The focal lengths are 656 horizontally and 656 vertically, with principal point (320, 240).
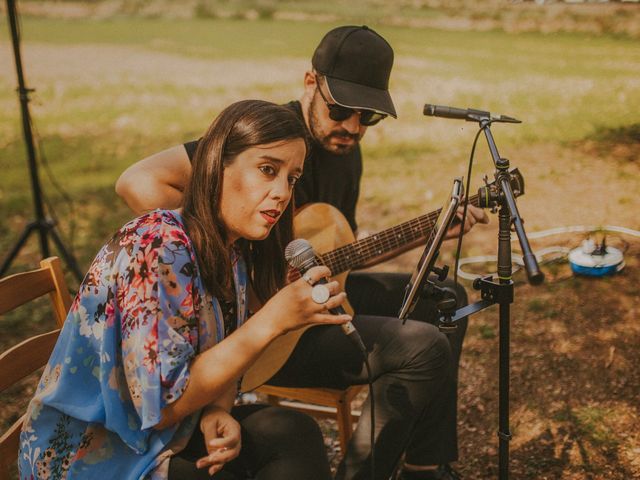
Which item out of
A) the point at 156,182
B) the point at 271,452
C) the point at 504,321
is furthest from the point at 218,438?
the point at 156,182

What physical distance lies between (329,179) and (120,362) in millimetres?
1687

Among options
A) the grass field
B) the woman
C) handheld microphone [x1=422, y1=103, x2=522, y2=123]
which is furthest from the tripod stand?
handheld microphone [x1=422, y1=103, x2=522, y2=123]

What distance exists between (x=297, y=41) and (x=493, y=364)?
14295mm

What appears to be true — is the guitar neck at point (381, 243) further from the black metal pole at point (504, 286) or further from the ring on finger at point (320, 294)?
the ring on finger at point (320, 294)

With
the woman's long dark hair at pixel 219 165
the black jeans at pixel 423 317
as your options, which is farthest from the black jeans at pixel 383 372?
the woman's long dark hair at pixel 219 165

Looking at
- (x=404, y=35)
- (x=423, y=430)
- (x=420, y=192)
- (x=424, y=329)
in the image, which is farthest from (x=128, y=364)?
(x=404, y=35)

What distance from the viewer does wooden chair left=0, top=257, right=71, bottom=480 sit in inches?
79.7

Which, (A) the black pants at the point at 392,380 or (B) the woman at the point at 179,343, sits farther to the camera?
(A) the black pants at the point at 392,380

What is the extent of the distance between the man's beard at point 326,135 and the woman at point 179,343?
102 cm

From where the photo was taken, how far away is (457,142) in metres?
8.63

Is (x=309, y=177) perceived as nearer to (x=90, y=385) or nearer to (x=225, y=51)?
(x=90, y=385)

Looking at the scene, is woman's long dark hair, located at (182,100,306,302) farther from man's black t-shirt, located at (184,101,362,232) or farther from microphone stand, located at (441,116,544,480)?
man's black t-shirt, located at (184,101,362,232)

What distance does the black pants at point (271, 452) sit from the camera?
1916mm

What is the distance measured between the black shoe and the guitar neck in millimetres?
921
